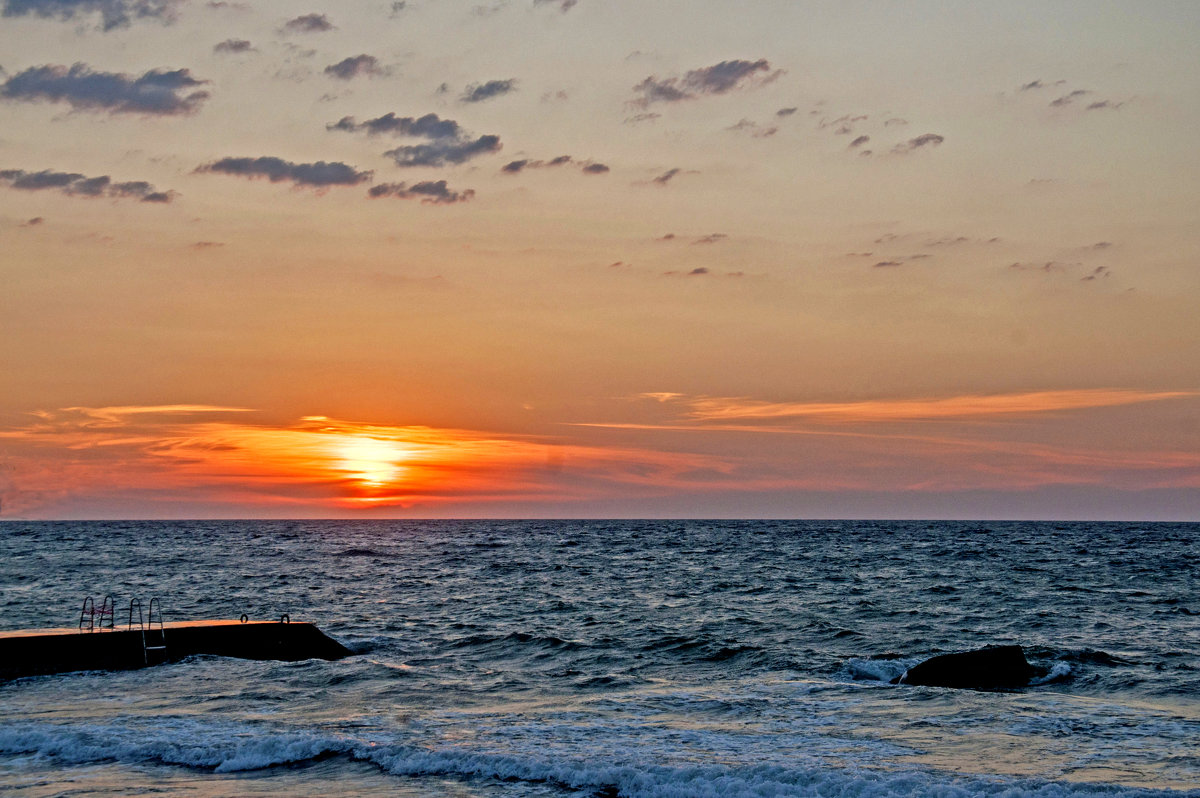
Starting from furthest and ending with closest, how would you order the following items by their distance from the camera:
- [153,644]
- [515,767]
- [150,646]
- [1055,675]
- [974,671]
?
[153,644], [150,646], [1055,675], [974,671], [515,767]

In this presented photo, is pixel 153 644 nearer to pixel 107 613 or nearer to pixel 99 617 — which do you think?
pixel 99 617

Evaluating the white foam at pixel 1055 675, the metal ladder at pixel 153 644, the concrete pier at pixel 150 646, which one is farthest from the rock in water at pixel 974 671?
the metal ladder at pixel 153 644

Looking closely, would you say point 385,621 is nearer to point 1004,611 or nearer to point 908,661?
point 908,661

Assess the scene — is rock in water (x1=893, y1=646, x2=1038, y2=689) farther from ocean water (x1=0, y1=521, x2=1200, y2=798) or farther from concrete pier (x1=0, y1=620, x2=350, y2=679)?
concrete pier (x1=0, y1=620, x2=350, y2=679)

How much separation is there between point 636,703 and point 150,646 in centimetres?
1547

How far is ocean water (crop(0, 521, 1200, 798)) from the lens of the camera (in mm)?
18172

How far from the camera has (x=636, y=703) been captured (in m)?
25.5

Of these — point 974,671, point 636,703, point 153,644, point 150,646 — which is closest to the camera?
point 636,703

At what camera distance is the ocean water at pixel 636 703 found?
18172mm

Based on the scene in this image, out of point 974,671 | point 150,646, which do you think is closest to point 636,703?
point 974,671

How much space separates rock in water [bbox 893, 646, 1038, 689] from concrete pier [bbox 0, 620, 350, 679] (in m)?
18.3

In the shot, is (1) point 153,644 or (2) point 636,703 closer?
(2) point 636,703

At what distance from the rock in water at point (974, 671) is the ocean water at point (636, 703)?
68cm

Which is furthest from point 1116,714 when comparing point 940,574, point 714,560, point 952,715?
point 714,560
